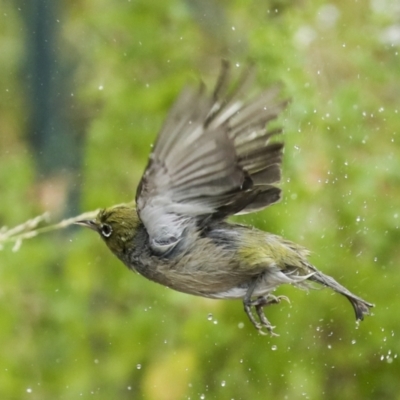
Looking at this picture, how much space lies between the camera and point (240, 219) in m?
2.51

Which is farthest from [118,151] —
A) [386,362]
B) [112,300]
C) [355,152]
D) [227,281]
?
[227,281]

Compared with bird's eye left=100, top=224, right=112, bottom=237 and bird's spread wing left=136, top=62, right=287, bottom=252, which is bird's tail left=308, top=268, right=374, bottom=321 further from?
bird's eye left=100, top=224, right=112, bottom=237

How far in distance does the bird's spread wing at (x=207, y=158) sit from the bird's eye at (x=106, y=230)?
105mm

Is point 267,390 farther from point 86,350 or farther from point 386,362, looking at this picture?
point 86,350

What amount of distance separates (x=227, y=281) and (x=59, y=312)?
1.36 m

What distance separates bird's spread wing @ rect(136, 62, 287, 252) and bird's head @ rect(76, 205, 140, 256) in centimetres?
7

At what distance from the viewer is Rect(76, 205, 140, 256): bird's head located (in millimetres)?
1604

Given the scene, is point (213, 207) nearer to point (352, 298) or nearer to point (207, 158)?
point (207, 158)

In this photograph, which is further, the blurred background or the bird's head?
the blurred background

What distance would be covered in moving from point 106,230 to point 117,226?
25mm

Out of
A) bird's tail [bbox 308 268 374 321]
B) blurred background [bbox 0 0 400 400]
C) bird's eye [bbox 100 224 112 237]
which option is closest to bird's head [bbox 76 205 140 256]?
bird's eye [bbox 100 224 112 237]

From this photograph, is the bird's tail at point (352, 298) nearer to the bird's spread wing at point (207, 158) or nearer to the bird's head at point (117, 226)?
the bird's spread wing at point (207, 158)

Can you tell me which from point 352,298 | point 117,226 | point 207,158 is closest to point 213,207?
point 207,158

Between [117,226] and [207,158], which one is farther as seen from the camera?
[117,226]
